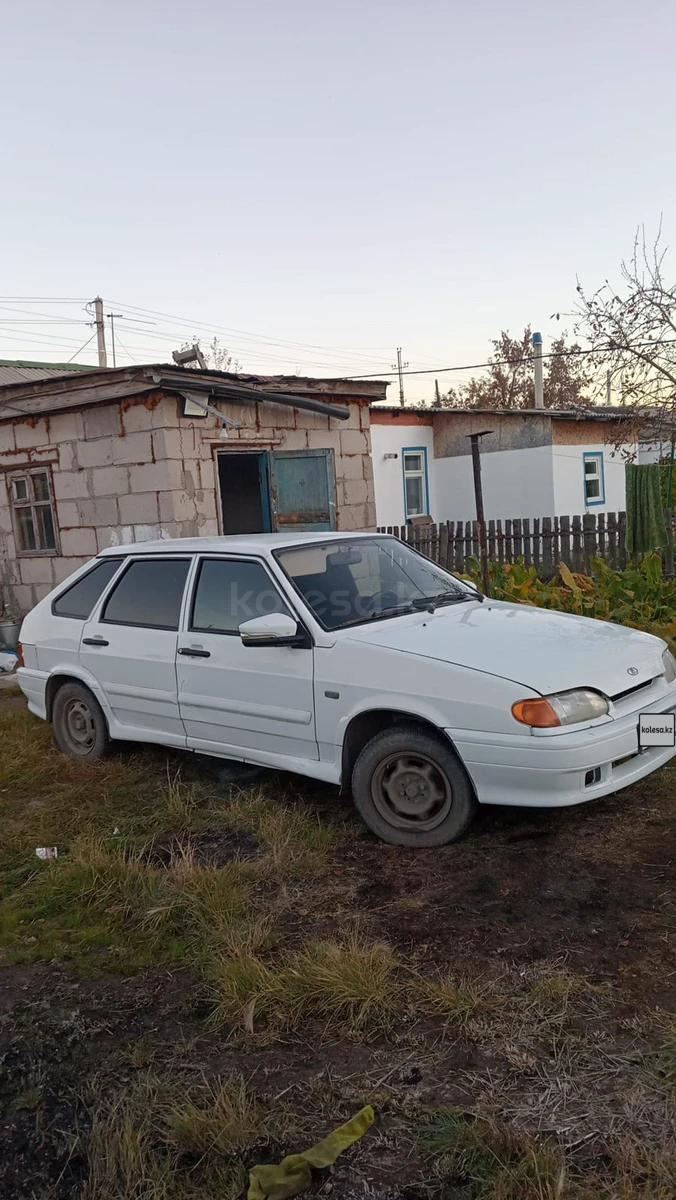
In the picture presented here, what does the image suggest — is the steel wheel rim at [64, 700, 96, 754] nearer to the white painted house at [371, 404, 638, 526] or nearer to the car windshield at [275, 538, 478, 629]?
the car windshield at [275, 538, 478, 629]

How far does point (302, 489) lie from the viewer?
36.3 feet

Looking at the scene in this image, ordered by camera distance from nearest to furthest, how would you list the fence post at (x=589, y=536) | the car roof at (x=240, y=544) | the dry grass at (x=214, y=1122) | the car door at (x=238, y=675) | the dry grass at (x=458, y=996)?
the dry grass at (x=214, y=1122), the dry grass at (x=458, y=996), the car door at (x=238, y=675), the car roof at (x=240, y=544), the fence post at (x=589, y=536)

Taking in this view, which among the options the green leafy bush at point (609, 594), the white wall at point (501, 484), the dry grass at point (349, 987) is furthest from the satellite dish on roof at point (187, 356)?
the white wall at point (501, 484)

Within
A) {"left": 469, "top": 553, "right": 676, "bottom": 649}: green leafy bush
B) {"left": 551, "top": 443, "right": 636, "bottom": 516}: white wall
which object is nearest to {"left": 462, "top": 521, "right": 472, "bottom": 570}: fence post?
{"left": 469, "top": 553, "right": 676, "bottom": 649}: green leafy bush

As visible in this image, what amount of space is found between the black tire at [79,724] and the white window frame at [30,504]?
554cm

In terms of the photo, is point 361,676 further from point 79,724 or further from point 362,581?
point 79,724

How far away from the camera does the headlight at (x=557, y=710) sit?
12.6 feet

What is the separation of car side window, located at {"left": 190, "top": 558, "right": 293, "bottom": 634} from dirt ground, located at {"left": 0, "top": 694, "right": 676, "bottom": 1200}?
5.12 ft

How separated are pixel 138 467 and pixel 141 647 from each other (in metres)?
5.05

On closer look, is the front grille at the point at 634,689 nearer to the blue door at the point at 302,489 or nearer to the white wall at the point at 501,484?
the blue door at the point at 302,489

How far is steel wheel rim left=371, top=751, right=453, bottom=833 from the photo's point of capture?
13.7 ft

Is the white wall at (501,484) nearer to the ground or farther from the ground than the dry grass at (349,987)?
farther from the ground

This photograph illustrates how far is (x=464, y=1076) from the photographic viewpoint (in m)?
2.59

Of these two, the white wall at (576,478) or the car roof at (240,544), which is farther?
the white wall at (576,478)
